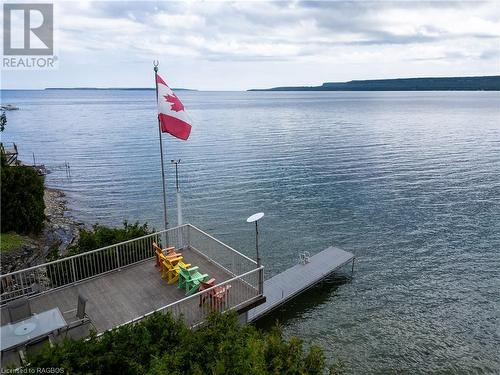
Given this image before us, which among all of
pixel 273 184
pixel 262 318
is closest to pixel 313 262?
pixel 262 318

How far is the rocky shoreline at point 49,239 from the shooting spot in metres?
18.3

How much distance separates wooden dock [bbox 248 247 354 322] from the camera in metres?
16.7

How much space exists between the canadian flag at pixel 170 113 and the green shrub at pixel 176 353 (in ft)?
25.3

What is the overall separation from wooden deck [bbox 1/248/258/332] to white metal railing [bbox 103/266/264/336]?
0.10 ft

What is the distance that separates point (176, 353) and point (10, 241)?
15823 mm

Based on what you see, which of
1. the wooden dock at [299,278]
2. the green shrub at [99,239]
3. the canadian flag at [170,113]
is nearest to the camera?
the canadian flag at [170,113]

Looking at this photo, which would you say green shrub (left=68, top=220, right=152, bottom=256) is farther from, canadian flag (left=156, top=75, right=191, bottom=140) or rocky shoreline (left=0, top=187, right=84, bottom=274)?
canadian flag (left=156, top=75, right=191, bottom=140)

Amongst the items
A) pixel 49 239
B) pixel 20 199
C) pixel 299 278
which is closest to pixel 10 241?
pixel 20 199

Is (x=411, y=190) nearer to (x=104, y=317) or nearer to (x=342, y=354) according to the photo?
(x=342, y=354)

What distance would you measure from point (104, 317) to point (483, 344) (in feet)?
47.9

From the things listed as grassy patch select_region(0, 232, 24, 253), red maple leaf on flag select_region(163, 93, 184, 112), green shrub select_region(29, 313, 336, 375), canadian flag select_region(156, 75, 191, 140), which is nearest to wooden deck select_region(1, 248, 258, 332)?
green shrub select_region(29, 313, 336, 375)

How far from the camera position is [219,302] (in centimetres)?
1149

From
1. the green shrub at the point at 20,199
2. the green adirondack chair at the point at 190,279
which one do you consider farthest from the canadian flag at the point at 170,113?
the green shrub at the point at 20,199

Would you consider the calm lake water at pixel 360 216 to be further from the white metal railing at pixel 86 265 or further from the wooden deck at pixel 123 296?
the white metal railing at pixel 86 265
